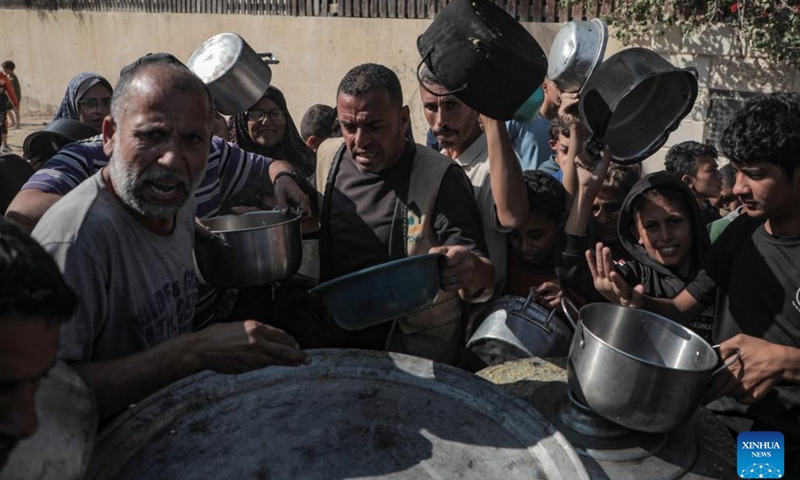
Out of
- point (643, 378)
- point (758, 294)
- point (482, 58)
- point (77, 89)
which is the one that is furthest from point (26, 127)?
point (643, 378)

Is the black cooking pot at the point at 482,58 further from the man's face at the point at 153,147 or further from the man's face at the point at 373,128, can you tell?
the man's face at the point at 153,147

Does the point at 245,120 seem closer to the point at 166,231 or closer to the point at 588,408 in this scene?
the point at 166,231

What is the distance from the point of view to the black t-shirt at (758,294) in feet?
6.98

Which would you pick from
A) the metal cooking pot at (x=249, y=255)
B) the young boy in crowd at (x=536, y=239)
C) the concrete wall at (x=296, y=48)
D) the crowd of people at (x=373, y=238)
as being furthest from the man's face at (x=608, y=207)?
the concrete wall at (x=296, y=48)

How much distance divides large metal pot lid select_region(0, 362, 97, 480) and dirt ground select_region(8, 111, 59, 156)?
13158 mm

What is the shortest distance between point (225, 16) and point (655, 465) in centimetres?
1136

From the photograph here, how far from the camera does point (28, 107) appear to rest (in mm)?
17859

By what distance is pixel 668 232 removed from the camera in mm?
2787

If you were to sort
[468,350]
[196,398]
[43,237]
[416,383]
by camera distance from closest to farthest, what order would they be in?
[43,237] < [196,398] < [416,383] < [468,350]

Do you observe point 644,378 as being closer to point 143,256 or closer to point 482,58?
point 482,58

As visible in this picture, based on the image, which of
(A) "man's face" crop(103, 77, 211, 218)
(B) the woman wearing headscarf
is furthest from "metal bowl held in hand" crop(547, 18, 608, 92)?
(B) the woman wearing headscarf

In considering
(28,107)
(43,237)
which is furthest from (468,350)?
(28,107)

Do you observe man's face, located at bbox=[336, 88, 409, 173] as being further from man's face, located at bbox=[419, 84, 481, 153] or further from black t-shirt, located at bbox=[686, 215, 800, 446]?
black t-shirt, located at bbox=[686, 215, 800, 446]

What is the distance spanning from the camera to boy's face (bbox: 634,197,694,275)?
2.79 m
